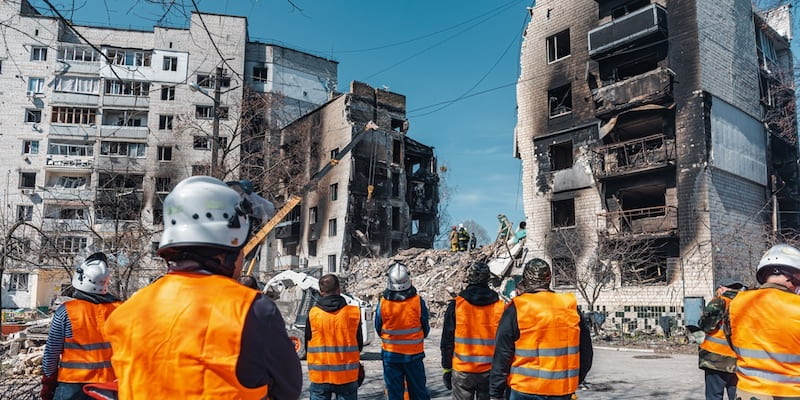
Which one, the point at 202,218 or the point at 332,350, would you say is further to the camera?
the point at 332,350

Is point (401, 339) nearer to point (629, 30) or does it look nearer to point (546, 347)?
point (546, 347)

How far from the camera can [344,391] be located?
18.9ft

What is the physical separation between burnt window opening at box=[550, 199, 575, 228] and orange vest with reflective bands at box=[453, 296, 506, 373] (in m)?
21.3

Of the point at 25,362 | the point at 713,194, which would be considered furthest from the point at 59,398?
the point at 713,194

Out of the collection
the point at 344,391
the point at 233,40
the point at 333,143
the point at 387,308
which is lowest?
the point at 344,391

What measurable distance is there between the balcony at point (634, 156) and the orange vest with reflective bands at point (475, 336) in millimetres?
19058

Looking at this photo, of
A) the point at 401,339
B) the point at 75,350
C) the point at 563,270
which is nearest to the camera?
the point at 75,350

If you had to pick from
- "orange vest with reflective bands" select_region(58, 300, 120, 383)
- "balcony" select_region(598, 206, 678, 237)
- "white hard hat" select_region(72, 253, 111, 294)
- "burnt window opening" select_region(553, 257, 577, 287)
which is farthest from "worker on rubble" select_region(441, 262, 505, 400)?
"burnt window opening" select_region(553, 257, 577, 287)

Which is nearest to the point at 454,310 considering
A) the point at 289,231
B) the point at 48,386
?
the point at 48,386

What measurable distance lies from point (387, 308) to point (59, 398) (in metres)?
3.42

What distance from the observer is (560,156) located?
27594 millimetres

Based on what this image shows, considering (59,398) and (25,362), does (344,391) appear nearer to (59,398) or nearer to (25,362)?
(59,398)

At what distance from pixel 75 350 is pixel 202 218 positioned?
11.1 feet

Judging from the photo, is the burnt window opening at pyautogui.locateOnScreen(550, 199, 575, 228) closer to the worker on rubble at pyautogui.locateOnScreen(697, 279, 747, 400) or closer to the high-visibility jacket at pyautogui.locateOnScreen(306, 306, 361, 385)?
the worker on rubble at pyautogui.locateOnScreen(697, 279, 747, 400)
